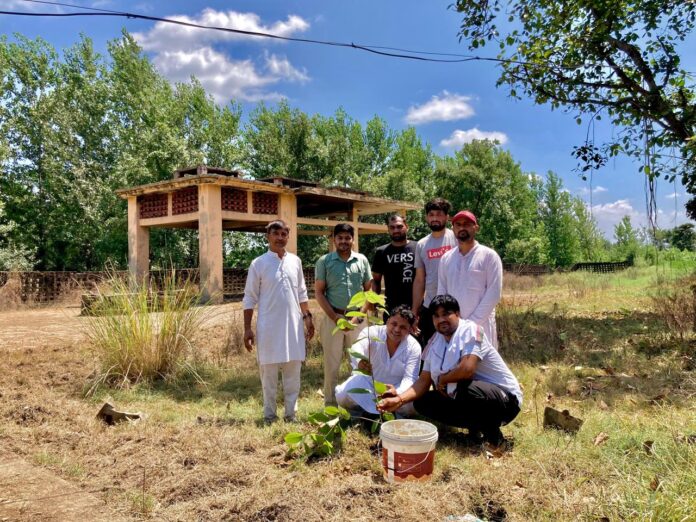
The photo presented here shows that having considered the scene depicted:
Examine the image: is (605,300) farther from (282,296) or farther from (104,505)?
(104,505)

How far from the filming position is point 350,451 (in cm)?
304

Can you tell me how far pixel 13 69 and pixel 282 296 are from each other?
22.1 meters

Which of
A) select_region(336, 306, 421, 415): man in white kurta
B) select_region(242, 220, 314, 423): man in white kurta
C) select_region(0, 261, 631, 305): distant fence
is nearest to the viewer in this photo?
select_region(336, 306, 421, 415): man in white kurta

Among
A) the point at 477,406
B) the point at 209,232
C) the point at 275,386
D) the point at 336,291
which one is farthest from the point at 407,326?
the point at 209,232

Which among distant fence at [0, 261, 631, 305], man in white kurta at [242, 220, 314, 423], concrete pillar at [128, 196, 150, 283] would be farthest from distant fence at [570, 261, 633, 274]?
man in white kurta at [242, 220, 314, 423]

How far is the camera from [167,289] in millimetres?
5594

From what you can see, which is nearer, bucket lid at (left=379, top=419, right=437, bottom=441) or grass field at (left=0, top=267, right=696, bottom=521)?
grass field at (left=0, top=267, right=696, bottom=521)

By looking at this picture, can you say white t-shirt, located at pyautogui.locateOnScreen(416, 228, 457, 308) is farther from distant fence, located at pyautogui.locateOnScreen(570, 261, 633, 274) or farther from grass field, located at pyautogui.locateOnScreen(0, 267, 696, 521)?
distant fence, located at pyautogui.locateOnScreen(570, 261, 633, 274)

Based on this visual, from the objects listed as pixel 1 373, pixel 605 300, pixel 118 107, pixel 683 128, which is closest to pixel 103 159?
pixel 118 107

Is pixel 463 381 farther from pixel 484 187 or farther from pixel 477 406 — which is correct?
pixel 484 187

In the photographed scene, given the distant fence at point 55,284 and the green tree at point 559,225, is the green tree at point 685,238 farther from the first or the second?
the distant fence at point 55,284

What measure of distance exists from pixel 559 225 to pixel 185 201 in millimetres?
33642

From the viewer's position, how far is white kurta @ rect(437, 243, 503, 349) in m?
3.51

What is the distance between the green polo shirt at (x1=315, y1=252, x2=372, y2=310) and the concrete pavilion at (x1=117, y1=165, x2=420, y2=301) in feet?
25.0
